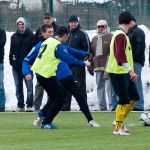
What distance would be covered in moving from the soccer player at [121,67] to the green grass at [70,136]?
42cm

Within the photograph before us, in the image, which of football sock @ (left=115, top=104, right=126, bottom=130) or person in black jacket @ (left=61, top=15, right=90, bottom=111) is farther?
person in black jacket @ (left=61, top=15, right=90, bottom=111)

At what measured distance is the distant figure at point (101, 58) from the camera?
20.9 m

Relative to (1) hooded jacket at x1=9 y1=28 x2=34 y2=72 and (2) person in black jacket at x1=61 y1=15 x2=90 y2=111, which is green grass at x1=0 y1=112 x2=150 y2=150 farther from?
(1) hooded jacket at x1=9 y1=28 x2=34 y2=72

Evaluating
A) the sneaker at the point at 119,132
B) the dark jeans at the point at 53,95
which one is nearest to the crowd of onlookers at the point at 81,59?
the dark jeans at the point at 53,95

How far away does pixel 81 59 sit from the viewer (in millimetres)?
20125

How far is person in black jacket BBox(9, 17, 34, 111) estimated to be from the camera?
71.3 feet

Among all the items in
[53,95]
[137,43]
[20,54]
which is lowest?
[53,95]

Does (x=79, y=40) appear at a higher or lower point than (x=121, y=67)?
lower

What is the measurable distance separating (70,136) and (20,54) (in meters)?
7.90

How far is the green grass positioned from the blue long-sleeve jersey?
1097 mm

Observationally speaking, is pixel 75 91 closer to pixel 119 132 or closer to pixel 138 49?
pixel 119 132

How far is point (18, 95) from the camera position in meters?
22.0

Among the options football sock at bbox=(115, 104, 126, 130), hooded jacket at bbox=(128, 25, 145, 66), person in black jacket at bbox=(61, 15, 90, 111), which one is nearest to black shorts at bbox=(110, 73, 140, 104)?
football sock at bbox=(115, 104, 126, 130)

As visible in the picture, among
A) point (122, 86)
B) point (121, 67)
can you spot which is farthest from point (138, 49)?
point (122, 86)
